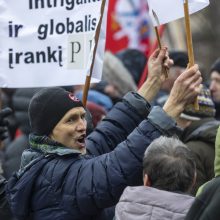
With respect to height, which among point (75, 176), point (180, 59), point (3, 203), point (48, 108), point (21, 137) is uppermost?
point (48, 108)

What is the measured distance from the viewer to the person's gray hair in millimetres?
4273

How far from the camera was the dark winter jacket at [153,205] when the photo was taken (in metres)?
4.15

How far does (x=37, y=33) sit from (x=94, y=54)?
1.83ft

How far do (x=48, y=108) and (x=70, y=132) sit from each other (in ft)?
0.57

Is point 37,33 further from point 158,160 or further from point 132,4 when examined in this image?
point 132,4

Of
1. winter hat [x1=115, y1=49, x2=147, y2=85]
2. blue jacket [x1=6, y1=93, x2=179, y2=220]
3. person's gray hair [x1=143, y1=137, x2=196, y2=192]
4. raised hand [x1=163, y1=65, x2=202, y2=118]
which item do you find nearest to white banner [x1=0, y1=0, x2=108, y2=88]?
blue jacket [x1=6, y1=93, x2=179, y2=220]

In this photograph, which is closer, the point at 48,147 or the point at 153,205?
the point at 153,205

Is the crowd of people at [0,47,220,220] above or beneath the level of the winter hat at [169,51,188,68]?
above

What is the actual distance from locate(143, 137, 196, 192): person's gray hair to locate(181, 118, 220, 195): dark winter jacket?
4.28ft

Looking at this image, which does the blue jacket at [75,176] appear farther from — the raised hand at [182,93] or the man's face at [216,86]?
the man's face at [216,86]

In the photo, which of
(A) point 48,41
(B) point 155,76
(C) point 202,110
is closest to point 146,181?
(B) point 155,76

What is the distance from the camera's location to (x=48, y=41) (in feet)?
19.2

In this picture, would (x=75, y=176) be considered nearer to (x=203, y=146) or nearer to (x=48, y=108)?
(x=48, y=108)

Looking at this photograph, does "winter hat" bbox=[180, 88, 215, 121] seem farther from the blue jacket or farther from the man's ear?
the man's ear
